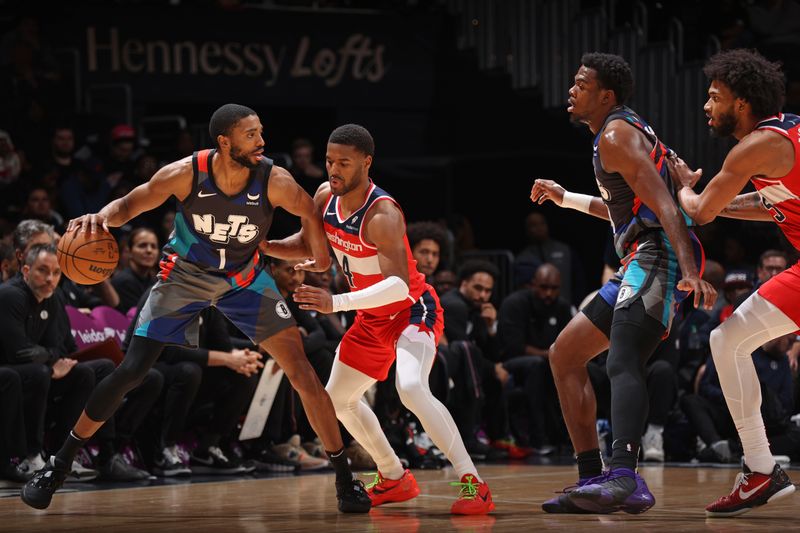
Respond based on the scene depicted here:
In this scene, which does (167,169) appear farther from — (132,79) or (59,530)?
(132,79)

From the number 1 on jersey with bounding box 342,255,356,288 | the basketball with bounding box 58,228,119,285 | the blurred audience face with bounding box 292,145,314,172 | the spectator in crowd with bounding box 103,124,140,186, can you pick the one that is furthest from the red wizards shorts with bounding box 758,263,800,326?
the spectator in crowd with bounding box 103,124,140,186

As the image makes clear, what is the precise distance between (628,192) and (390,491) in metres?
1.88

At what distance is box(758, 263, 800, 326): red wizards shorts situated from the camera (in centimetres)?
501

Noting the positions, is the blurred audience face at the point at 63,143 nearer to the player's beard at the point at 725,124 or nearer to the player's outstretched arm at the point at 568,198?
the player's outstretched arm at the point at 568,198

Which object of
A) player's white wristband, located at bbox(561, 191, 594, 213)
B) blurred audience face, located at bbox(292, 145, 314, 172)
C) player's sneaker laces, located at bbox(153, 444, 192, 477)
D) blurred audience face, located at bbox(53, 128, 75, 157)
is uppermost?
blurred audience face, located at bbox(53, 128, 75, 157)

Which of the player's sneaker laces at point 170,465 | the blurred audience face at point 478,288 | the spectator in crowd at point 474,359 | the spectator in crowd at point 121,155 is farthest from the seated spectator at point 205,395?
the spectator in crowd at point 121,155

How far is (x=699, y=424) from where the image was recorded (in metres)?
8.77

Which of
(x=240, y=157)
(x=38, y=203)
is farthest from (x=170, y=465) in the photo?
(x=38, y=203)

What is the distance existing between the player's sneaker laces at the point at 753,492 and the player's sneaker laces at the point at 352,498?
1577 mm

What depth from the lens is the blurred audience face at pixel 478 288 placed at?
378 inches

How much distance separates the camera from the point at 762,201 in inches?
205

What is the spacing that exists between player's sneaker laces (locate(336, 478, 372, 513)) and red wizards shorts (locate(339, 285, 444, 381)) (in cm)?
52

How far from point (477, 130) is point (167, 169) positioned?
9315 mm

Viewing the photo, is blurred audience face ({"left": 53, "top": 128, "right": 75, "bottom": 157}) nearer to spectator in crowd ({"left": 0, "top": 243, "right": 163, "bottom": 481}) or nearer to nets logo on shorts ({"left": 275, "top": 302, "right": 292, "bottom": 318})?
spectator in crowd ({"left": 0, "top": 243, "right": 163, "bottom": 481})
